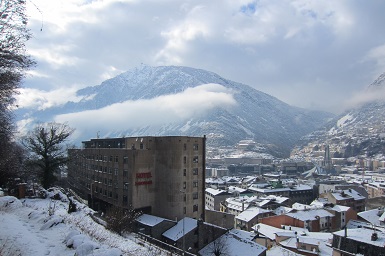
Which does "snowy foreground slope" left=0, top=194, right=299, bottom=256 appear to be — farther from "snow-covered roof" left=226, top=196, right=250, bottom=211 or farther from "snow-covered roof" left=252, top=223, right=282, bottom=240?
A: "snow-covered roof" left=226, top=196, right=250, bottom=211

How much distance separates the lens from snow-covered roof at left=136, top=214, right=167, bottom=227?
36756 millimetres

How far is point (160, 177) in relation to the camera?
41.9 metres

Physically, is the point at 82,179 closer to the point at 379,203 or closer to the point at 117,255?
the point at 117,255

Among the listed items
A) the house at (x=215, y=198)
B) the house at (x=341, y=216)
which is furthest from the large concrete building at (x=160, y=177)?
the house at (x=215, y=198)

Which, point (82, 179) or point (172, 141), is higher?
point (172, 141)

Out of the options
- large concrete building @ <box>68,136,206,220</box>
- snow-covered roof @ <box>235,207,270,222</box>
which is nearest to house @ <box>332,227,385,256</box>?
large concrete building @ <box>68,136,206,220</box>

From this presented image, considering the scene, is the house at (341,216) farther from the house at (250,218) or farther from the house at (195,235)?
the house at (195,235)

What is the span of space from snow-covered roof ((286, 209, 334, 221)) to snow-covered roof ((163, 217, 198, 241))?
29.1 m

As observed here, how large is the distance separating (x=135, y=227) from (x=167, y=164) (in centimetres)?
928

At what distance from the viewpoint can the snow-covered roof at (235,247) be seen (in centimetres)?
3031

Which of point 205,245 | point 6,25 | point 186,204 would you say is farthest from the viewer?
point 186,204

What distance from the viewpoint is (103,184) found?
46.6m

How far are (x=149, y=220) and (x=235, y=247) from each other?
11.7 m

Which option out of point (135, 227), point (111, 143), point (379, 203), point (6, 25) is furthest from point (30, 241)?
point (379, 203)
